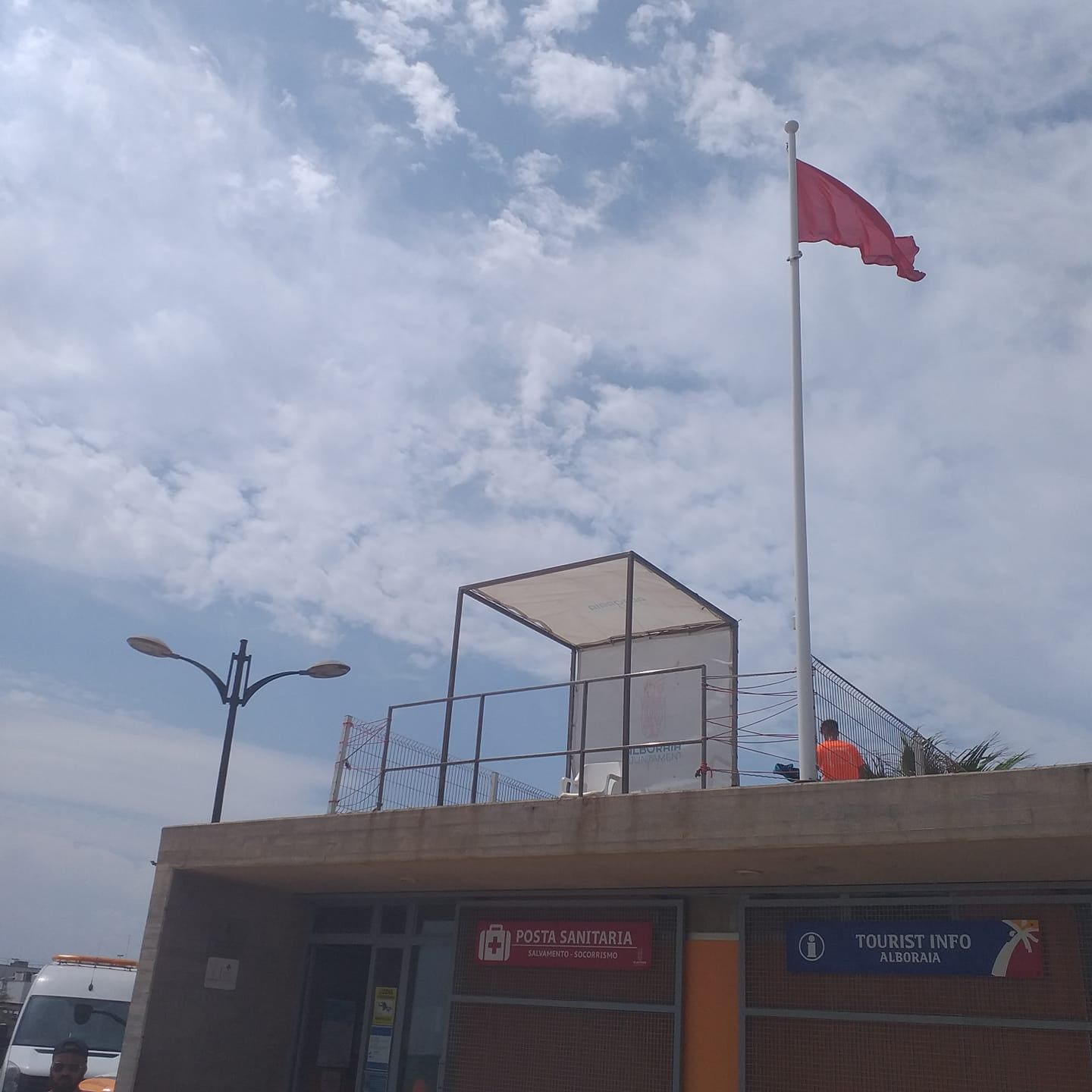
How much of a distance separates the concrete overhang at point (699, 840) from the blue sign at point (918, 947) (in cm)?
37

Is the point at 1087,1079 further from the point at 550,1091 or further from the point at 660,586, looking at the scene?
the point at 660,586

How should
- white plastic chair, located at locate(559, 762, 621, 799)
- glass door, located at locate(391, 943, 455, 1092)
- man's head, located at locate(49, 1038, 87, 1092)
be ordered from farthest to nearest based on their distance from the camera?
white plastic chair, located at locate(559, 762, 621, 799)
glass door, located at locate(391, 943, 455, 1092)
man's head, located at locate(49, 1038, 87, 1092)

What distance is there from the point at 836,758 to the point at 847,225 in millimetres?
5822

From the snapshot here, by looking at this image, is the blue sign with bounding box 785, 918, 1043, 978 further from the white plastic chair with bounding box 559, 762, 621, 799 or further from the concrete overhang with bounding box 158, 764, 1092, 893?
Result: the white plastic chair with bounding box 559, 762, 621, 799

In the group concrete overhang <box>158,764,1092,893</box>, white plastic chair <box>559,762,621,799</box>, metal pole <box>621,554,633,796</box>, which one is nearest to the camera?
concrete overhang <box>158,764,1092,893</box>

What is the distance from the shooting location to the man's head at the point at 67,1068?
664 centimetres

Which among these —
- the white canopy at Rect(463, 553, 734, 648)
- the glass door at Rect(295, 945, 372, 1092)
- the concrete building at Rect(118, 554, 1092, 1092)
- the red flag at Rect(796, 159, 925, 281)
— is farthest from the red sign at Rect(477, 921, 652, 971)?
the red flag at Rect(796, 159, 925, 281)

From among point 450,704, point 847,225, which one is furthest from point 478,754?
point 847,225

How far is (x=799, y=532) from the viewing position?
1072cm

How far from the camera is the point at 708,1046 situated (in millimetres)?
10094

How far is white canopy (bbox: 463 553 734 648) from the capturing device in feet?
42.0

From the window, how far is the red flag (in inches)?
523

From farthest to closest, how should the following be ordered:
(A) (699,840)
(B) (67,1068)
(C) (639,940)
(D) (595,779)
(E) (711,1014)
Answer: (D) (595,779) < (C) (639,940) < (E) (711,1014) < (A) (699,840) < (B) (67,1068)

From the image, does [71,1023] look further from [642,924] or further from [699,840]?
[699,840]
